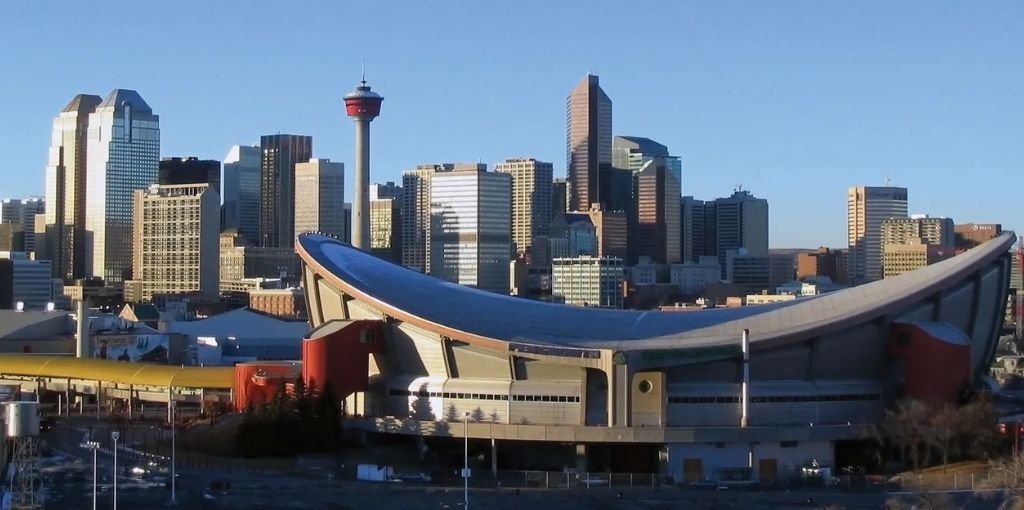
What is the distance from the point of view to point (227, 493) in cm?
6450

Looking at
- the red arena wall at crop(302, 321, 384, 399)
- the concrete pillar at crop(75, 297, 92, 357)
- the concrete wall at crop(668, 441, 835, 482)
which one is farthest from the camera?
the concrete pillar at crop(75, 297, 92, 357)

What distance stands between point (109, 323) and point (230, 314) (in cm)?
1426

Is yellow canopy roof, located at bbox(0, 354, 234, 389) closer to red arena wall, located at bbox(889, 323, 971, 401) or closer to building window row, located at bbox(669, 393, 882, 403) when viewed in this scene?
building window row, located at bbox(669, 393, 882, 403)

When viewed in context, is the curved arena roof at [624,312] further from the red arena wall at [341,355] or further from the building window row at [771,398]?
the building window row at [771,398]

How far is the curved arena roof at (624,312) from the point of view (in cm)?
7800

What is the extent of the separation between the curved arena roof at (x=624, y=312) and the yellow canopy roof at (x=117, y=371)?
11347 mm

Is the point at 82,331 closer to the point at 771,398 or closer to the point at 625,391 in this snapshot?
the point at 625,391

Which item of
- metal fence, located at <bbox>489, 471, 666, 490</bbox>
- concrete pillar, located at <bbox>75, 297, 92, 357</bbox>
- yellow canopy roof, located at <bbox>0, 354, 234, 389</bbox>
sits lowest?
metal fence, located at <bbox>489, 471, 666, 490</bbox>

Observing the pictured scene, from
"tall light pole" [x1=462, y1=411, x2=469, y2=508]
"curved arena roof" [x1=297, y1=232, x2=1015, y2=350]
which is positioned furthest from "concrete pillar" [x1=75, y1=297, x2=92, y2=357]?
"tall light pole" [x1=462, y1=411, x2=469, y2=508]

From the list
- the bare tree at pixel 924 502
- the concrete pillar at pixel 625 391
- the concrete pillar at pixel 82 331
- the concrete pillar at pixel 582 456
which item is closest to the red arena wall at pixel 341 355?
the concrete pillar at pixel 582 456

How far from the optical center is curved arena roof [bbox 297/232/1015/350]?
256ft

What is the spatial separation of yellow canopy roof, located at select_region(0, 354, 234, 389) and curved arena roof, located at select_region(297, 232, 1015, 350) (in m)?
11.3

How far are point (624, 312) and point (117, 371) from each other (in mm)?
32141

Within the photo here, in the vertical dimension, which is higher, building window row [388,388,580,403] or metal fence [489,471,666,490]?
building window row [388,388,580,403]
